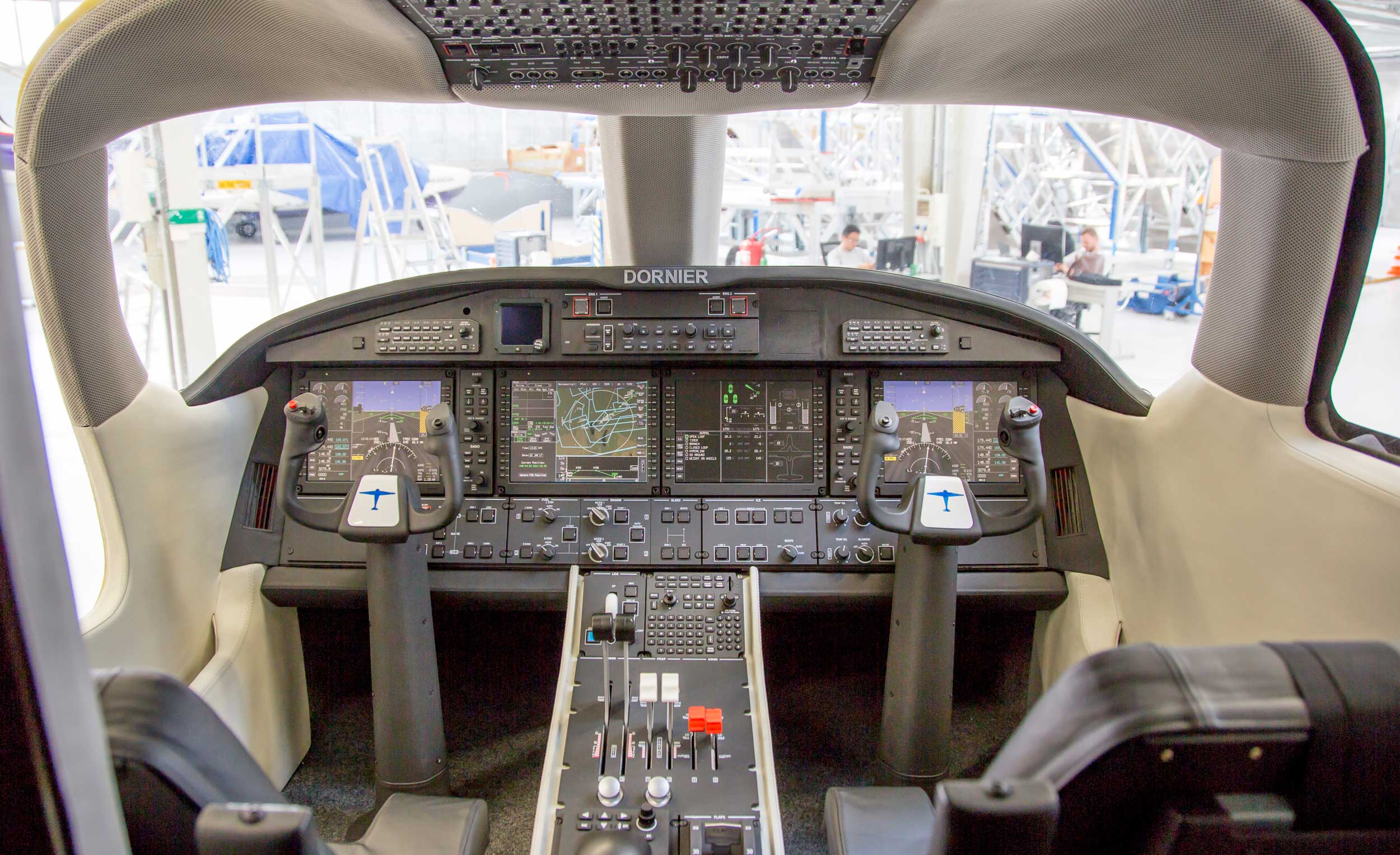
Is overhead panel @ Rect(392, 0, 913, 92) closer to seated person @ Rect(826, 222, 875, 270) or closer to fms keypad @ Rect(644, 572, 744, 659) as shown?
fms keypad @ Rect(644, 572, 744, 659)

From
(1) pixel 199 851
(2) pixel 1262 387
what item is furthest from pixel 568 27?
(2) pixel 1262 387

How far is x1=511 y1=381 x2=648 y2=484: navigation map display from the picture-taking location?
230cm

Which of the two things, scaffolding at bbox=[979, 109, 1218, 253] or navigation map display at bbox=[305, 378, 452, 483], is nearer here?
navigation map display at bbox=[305, 378, 452, 483]

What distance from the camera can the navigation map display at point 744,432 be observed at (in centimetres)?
229

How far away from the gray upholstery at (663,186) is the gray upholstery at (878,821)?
1.46m

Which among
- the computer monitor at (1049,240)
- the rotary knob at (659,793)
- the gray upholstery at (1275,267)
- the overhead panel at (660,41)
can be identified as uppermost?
the overhead panel at (660,41)

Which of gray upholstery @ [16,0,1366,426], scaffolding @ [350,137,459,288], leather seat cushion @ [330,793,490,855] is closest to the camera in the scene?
gray upholstery @ [16,0,1366,426]

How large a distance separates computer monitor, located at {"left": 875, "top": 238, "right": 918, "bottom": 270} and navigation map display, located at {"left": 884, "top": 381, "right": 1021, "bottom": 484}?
3.30m

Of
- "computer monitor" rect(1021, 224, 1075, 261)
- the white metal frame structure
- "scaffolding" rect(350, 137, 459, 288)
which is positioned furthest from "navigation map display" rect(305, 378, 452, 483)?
"computer monitor" rect(1021, 224, 1075, 261)

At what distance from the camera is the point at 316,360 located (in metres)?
2.23

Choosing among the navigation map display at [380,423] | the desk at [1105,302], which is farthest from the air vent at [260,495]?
the desk at [1105,302]

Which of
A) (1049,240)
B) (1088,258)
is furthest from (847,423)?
(1049,240)

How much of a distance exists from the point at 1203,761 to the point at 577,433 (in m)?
1.90

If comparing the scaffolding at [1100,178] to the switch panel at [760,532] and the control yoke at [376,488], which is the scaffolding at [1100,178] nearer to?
the switch panel at [760,532]
